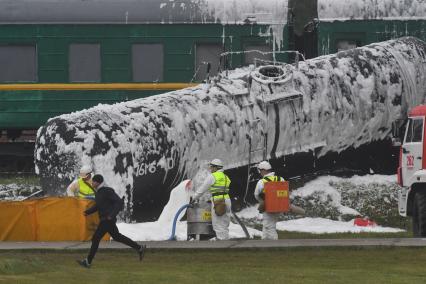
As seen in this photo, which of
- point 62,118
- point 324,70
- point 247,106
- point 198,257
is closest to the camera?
point 198,257

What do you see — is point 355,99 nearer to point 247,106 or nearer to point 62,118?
point 247,106

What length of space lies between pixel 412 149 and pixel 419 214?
4.89 ft

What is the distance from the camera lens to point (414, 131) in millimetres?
26234

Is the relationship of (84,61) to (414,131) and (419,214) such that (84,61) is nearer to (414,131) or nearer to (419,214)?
(414,131)

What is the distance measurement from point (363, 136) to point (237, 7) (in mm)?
4848

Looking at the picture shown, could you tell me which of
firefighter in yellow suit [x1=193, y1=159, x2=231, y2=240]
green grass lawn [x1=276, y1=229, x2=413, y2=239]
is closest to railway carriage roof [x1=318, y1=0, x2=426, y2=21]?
green grass lawn [x1=276, y1=229, x2=413, y2=239]

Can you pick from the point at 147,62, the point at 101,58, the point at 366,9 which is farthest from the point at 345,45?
the point at 101,58

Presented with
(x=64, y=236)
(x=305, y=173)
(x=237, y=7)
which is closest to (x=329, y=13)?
(x=237, y=7)

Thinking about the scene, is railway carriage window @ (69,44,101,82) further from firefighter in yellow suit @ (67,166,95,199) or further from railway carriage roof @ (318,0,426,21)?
firefighter in yellow suit @ (67,166,95,199)

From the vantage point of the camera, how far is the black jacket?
21.4 metres

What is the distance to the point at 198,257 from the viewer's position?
872 inches

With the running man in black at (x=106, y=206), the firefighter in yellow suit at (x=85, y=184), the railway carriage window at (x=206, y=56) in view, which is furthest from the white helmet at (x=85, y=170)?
the railway carriage window at (x=206, y=56)

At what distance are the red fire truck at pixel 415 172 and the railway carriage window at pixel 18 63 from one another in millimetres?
12351

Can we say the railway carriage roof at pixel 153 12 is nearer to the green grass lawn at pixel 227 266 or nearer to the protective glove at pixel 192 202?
the protective glove at pixel 192 202
